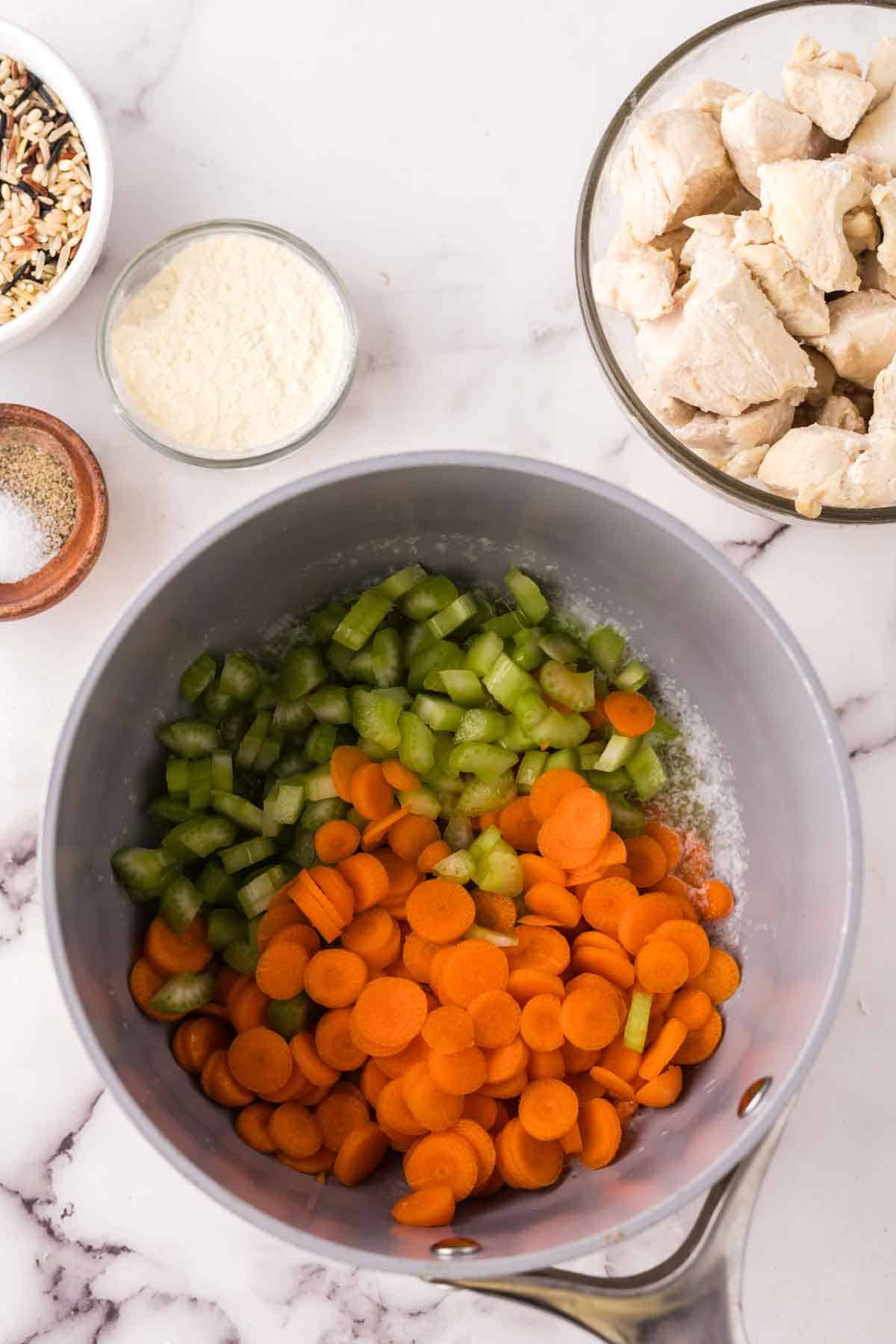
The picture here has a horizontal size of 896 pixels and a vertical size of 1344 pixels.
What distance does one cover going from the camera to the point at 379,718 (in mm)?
1509

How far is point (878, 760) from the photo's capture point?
1713mm

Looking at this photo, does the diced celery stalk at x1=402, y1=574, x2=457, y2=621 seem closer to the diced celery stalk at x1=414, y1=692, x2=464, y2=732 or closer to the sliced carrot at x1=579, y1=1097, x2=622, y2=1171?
the diced celery stalk at x1=414, y1=692, x2=464, y2=732

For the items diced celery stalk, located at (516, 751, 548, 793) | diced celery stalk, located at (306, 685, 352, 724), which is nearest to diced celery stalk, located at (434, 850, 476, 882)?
diced celery stalk, located at (516, 751, 548, 793)

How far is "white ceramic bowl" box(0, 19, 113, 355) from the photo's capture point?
1592 millimetres

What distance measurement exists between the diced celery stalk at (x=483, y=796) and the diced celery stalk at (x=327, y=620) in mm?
277

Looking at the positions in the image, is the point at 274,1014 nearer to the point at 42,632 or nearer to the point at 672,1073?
the point at 672,1073

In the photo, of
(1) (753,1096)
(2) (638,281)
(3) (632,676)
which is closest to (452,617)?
(3) (632,676)

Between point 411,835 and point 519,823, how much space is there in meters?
0.14

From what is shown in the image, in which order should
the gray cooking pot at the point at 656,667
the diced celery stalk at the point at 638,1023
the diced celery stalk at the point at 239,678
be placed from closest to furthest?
1. the gray cooking pot at the point at 656,667
2. the diced celery stalk at the point at 638,1023
3. the diced celery stalk at the point at 239,678

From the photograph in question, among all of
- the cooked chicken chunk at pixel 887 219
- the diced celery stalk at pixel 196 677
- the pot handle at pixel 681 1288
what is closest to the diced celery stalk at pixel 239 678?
the diced celery stalk at pixel 196 677

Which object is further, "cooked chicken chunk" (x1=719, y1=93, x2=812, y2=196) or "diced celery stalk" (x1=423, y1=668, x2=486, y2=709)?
"diced celery stalk" (x1=423, y1=668, x2=486, y2=709)

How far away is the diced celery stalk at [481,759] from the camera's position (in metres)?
1.50

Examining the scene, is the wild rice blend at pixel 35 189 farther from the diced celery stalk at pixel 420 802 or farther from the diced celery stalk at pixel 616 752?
the diced celery stalk at pixel 616 752

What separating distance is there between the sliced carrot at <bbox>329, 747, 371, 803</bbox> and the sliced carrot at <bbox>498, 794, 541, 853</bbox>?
0.63 feet
